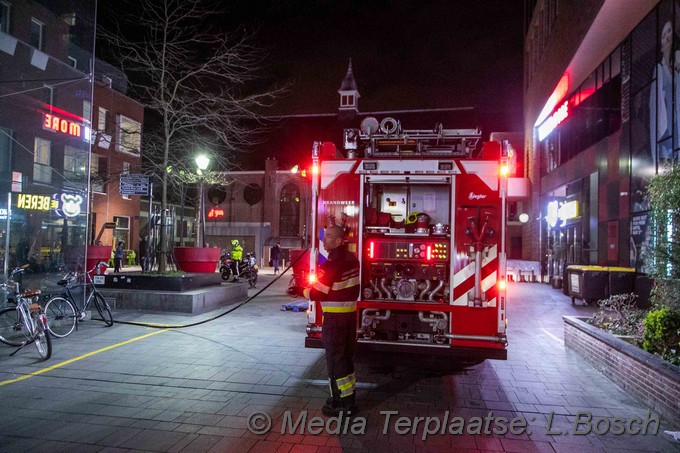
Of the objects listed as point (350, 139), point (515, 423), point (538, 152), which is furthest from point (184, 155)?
point (538, 152)

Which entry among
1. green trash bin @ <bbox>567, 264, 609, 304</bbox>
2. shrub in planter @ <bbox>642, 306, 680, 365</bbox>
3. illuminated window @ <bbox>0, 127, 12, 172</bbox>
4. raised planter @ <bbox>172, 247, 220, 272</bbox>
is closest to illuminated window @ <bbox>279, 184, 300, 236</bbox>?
raised planter @ <bbox>172, 247, 220, 272</bbox>

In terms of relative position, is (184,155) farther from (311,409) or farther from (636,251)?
(636,251)

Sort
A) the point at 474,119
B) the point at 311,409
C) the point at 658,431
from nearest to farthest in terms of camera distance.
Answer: the point at 658,431
the point at 311,409
the point at 474,119

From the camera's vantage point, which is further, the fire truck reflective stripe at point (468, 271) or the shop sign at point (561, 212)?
the shop sign at point (561, 212)

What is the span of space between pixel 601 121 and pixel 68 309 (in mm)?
16830

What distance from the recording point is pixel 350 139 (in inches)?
248

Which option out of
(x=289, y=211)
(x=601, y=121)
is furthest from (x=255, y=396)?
(x=289, y=211)

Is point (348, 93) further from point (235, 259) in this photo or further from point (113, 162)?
point (235, 259)

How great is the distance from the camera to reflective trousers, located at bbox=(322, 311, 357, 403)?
4.58 m

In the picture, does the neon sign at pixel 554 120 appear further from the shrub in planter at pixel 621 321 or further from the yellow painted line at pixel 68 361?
the yellow painted line at pixel 68 361

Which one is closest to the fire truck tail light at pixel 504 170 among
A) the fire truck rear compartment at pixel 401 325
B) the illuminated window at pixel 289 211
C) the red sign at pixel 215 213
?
the fire truck rear compartment at pixel 401 325

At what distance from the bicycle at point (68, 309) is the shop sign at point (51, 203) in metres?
1.30

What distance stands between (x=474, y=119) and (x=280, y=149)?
56.2 ft

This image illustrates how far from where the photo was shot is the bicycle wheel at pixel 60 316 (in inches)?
308
